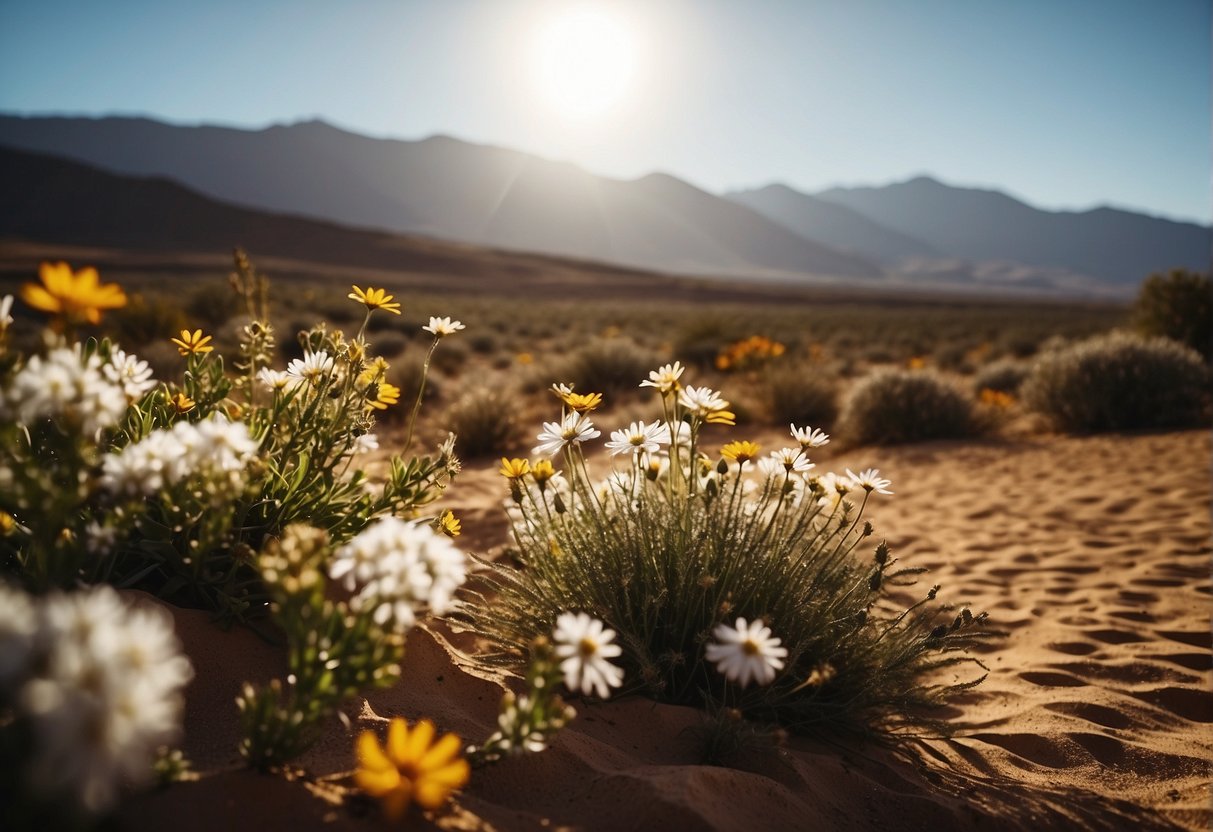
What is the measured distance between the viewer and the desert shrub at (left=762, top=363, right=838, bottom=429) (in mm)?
9688

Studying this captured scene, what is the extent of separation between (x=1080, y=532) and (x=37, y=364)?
6438 mm

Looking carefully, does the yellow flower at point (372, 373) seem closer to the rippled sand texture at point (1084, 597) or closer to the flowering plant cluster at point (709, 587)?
the flowering plant cluster at point (709, 587)

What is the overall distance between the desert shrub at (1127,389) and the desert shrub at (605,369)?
5.86 meters

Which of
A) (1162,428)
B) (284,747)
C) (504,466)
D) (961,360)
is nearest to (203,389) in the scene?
(504,466)

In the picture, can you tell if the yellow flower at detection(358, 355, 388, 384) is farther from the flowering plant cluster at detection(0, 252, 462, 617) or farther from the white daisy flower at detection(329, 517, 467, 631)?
the white daisy flower at detection(329, 517, 467, 631)

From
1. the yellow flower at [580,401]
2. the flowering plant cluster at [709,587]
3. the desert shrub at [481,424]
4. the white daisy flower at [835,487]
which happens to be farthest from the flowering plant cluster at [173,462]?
the desert shrub at [481,424]

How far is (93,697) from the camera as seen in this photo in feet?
3.14

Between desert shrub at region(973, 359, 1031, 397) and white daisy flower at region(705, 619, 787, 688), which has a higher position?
white daisy flower at region(705, 619, 787, 688)

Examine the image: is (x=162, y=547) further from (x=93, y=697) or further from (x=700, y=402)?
(x=700, y=402)

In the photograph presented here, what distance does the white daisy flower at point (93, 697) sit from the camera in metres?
0.93

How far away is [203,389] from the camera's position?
8.62 feet

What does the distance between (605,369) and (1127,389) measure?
23.3 feet

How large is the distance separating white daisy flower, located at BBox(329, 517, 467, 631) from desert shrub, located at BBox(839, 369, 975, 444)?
8212 millimetres

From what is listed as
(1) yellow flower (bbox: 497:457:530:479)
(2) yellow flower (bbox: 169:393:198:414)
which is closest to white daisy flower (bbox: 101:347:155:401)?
(2) yellow flower (bbox: 169:393:198:414)
